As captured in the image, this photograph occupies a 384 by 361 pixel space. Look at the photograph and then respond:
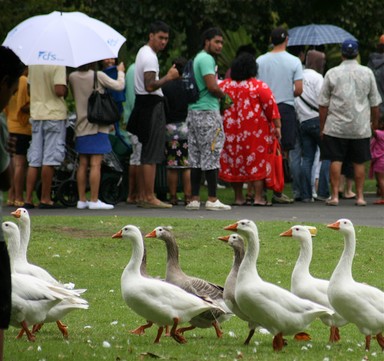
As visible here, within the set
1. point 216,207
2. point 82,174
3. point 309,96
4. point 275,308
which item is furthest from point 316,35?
point 275,308

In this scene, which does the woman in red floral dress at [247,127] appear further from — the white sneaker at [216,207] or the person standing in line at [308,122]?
the person standing in line at [308,122]

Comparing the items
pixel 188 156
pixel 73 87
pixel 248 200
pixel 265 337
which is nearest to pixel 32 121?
pixel 73 87

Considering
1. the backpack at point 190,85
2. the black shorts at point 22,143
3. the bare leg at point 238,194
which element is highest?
the backpack at point 190,85

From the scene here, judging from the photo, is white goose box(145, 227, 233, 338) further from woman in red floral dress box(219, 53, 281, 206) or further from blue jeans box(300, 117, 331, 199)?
blue jeans box(300, 117, 331, 199)

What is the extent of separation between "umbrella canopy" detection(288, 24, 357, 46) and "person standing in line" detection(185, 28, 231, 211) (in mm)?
4554

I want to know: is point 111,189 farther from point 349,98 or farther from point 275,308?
point 275,308

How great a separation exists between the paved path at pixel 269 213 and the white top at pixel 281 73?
163 centimetres

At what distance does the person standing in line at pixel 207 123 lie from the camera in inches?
658

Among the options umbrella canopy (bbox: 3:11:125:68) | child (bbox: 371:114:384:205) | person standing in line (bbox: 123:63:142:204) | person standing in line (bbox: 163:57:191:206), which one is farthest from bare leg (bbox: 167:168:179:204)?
child (bbox: 371:114:384:205)

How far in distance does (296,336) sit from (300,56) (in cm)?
1128

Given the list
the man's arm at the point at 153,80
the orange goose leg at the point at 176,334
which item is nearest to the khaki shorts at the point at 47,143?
the man's arm at the point at 153,80

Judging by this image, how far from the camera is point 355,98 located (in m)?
17.7

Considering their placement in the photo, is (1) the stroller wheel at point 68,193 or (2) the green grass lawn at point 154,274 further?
(1) the stroller wheel at point 68,193

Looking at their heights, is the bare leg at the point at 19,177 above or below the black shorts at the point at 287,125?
below
